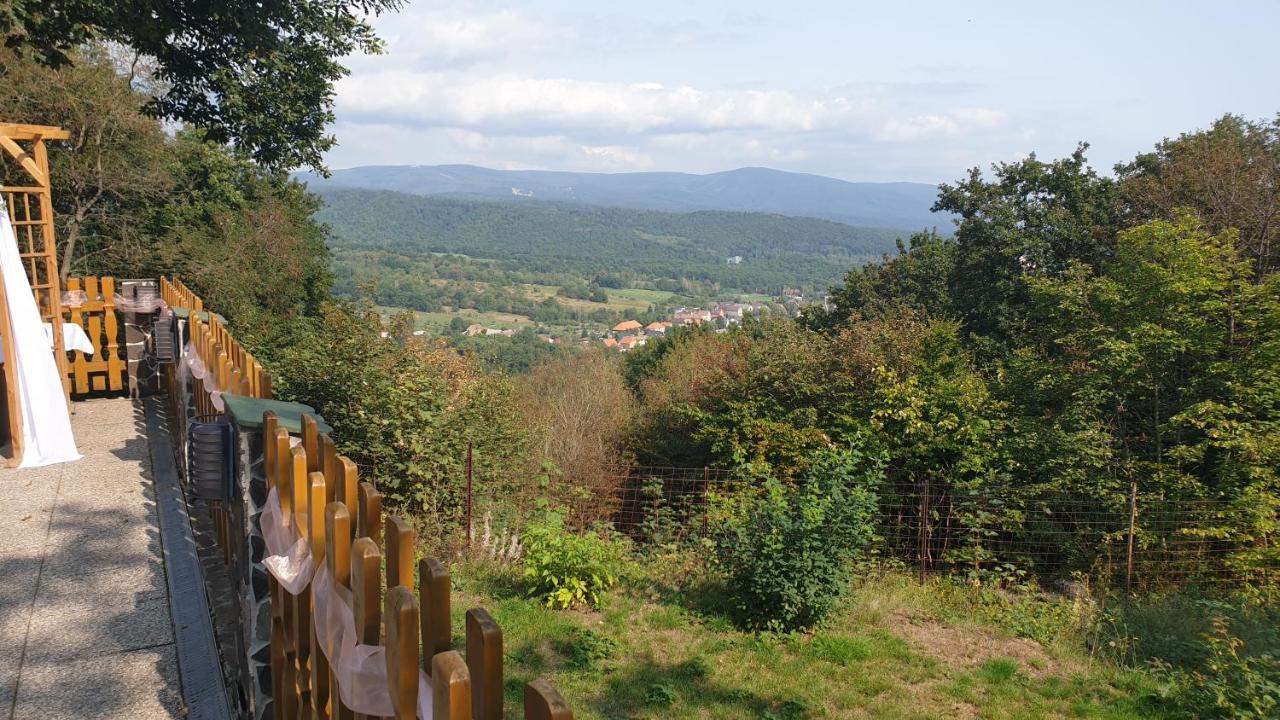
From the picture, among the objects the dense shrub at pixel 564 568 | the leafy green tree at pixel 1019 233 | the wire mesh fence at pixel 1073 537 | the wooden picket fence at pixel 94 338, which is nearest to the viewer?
the dense shrub at pixel 564 568

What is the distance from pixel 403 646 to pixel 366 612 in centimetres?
30

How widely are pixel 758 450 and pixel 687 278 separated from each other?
150 meters

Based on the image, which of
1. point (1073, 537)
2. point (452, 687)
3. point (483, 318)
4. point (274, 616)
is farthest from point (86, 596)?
point (483, 318)

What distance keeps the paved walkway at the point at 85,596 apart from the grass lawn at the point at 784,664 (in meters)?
1.82

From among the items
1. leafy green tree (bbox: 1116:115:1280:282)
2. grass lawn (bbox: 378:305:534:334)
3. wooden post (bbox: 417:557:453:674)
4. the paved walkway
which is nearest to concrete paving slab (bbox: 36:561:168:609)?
the paved walkway

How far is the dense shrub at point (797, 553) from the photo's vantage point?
20.5 ft

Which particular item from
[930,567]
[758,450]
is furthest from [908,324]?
[930,567]

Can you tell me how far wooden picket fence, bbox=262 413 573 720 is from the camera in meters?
1.41

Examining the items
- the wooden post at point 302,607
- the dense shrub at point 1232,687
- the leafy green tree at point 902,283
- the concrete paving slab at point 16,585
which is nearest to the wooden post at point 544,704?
the wooden post at point 302,607

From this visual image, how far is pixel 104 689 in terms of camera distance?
11.0 feet

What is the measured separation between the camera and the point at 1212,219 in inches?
674

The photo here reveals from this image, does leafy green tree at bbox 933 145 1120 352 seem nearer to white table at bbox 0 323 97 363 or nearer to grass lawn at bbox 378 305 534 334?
white table at bbox 0 323 97 363

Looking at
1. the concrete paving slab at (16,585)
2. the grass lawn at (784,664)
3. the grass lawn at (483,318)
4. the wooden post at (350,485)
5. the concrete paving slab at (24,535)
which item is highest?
the wooden post at (350,485)

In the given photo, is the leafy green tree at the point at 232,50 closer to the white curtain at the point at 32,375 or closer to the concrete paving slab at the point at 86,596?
the white curtain at the point at 32,375
